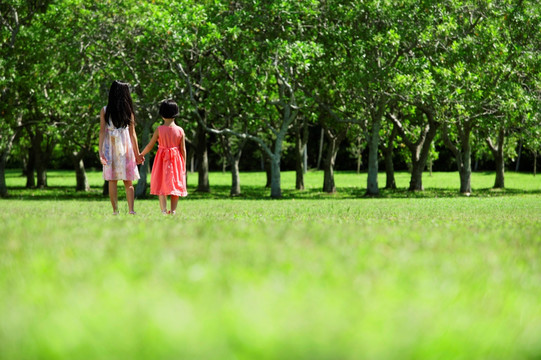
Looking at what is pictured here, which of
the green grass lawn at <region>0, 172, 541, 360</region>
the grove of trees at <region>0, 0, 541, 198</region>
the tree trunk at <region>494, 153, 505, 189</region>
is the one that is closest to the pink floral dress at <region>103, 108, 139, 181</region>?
the green grass lawn at <region>0, 172, 541, 360</region>

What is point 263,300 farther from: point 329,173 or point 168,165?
point 329,173

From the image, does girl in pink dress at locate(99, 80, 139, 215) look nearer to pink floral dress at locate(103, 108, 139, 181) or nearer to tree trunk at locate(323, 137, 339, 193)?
pink floral dress at locate(103, 108, 139, 181)

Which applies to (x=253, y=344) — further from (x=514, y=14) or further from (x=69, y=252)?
(x=514, y=14)

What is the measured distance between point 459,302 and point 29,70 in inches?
1146

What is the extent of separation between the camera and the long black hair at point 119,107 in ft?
37.8

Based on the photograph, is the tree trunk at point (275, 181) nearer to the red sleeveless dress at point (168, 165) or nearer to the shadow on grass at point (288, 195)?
the shadow on grass at point (288, 195)

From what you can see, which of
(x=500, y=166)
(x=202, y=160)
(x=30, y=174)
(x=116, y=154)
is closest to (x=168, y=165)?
(x=116, y=154)

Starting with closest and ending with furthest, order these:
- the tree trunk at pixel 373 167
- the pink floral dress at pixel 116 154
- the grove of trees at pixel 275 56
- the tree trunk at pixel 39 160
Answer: the pink floral dress at pixel 116 154 < the grove of trees at pixel 275 56 < the tree trunk at pixel 373 167 < the tree trunk at pixel 39 160

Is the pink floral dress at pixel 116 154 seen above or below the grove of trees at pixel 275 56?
below

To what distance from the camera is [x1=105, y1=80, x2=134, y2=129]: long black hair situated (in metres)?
11.5

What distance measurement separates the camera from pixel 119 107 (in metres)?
11.6

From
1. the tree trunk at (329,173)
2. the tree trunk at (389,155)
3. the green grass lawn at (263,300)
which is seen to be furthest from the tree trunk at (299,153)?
the green grass lawn at (263,300)

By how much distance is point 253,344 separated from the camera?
2689 mm

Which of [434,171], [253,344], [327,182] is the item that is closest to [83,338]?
[253,344]
